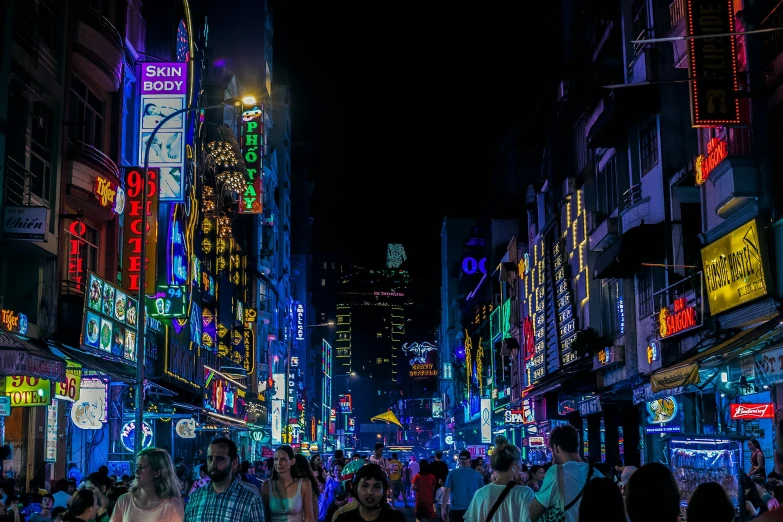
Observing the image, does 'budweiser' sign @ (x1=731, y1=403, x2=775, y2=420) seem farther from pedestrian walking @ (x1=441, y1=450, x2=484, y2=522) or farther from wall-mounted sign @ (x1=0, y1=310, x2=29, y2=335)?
wall-mounted sign @ (x1=0, y1=310, x2=29, y2=335)

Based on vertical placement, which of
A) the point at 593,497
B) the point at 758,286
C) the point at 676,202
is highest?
the point at 676,202

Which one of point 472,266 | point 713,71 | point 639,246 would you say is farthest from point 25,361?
point 472,266

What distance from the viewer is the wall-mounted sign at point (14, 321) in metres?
21.4

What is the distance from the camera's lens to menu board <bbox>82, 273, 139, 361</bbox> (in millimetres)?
23797

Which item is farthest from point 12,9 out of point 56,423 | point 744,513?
point 744,513

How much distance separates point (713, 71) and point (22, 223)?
1429 cm

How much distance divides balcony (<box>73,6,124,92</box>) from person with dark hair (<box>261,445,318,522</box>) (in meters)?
18.2

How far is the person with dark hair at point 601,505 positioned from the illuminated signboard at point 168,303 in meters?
28.7

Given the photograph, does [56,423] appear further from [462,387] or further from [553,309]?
[462,387]

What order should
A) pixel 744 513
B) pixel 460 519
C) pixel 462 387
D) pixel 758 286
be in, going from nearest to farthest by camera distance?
pixel 744 513, pixel 460 519, pixel 758 286, pixel 462 387

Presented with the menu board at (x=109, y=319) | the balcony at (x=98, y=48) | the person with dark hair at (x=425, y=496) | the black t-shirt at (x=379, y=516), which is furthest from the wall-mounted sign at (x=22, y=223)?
the black t-shirt at (x=379, y=516)

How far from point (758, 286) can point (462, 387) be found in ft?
277

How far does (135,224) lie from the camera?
28.8m

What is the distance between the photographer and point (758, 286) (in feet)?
58.6
